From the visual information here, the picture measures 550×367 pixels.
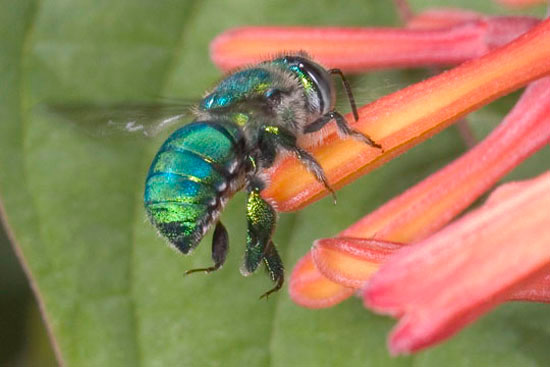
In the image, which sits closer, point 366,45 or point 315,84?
point 315,84

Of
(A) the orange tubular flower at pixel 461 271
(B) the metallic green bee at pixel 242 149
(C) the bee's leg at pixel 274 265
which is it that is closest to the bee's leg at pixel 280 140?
(B) the metallic green bee at pixel 242 149

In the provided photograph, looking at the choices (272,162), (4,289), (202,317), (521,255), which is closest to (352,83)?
(272,162)

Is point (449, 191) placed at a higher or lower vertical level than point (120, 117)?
higher

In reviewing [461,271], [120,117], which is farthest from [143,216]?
[461,271]

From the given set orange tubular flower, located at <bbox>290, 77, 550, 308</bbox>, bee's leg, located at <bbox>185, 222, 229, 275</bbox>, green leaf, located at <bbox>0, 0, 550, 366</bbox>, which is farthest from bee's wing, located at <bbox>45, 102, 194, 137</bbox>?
orange tubular flower, located at <bbox>290, 77, 550, 308</bbox>

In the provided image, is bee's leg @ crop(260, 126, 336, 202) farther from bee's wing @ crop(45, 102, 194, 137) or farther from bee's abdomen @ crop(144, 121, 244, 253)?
bee's wing @ crop(45, 102, 194, 137)

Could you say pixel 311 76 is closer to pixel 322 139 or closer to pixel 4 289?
pixel 322 139

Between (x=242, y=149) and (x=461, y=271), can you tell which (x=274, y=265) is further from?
(x=461, y=271)

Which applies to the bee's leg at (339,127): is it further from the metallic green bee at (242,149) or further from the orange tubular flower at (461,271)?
the orange tubular flower at (461,271)
